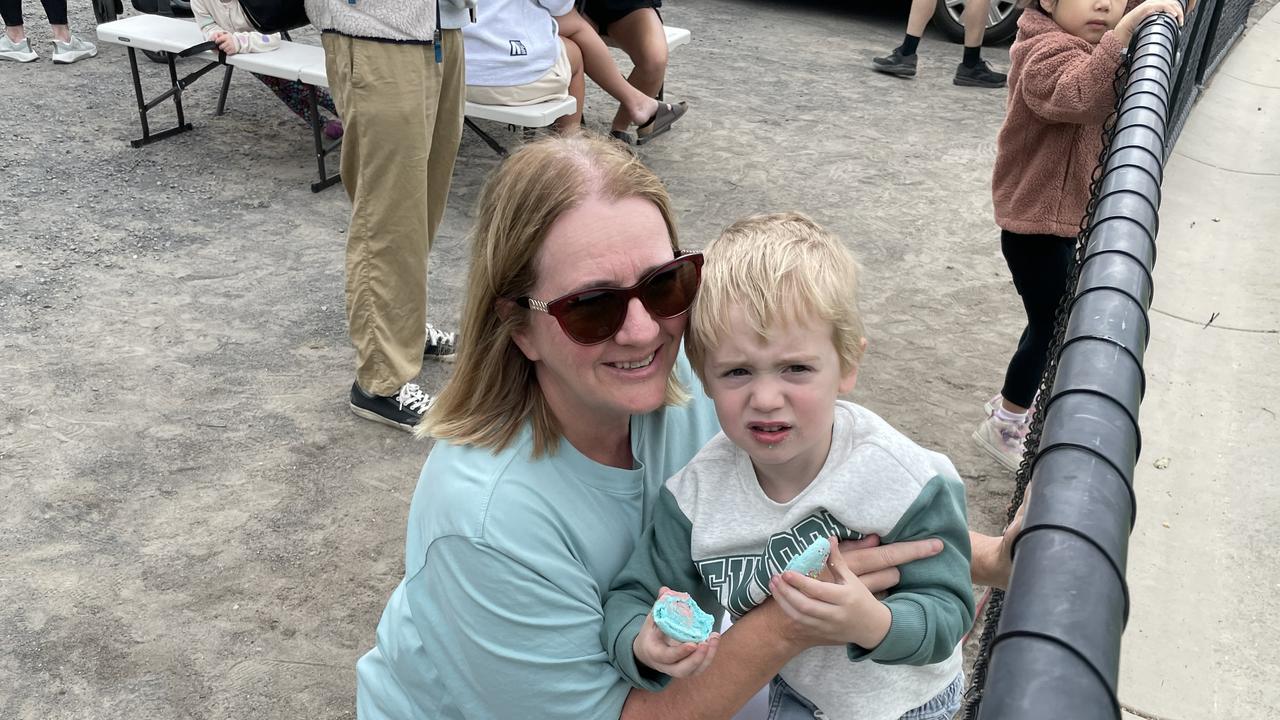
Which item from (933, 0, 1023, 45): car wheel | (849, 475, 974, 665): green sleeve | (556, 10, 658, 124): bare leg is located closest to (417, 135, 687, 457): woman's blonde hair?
(849, 475, 974, 665): green sleeve

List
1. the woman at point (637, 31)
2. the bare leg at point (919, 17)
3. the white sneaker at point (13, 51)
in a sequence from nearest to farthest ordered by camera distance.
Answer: the woman at point (637, 31), the white sneaker at point (13, 51), the bare leg at point (919, 17)

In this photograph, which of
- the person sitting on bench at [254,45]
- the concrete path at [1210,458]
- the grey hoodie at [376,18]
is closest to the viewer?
the concrete path at [1210,458]

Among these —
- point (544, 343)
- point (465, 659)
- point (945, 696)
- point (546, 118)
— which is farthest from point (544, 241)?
point (546, 118)

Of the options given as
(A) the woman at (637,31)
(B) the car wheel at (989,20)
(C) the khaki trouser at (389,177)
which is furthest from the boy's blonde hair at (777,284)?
(B) the car wheel at (989,20)

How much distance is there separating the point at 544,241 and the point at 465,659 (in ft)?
2.03

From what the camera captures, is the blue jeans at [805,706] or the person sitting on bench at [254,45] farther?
the person sitting on bench at [254,45]

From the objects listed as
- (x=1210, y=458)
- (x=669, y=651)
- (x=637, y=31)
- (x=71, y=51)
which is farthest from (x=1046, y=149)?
(x=71, y=51)

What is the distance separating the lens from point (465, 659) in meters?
1.63

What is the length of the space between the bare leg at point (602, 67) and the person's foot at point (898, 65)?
2619mm

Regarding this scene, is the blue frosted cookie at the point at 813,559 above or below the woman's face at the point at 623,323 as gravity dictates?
below

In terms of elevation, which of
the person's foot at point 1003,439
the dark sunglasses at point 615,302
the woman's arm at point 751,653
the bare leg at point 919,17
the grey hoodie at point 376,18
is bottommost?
the person's foot at point 1003,439

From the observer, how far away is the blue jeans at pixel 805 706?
178 centimetres

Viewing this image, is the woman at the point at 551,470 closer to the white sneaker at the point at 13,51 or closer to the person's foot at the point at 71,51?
the person's foot at the point at 71,51

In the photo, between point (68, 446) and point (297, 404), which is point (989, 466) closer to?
point (297, 404)
